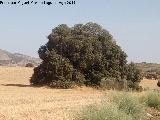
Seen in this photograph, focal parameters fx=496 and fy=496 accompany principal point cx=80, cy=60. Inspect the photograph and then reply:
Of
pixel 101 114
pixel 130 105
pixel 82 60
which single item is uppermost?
pixel 82 60

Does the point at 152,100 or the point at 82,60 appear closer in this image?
the point at 152,100

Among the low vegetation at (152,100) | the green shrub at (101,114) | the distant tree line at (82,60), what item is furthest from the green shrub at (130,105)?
the distant tree line at (82,60)

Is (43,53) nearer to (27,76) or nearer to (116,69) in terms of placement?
(116,69)

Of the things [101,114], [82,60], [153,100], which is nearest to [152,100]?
[153,100]

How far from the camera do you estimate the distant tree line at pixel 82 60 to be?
135 ft

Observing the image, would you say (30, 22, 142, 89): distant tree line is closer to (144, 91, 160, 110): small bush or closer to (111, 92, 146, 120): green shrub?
(144, 91, 160, 110): small bush

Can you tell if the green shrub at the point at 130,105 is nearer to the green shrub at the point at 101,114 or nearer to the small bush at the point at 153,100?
the green shrub at the point at 101,114

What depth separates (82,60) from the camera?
1649 inches

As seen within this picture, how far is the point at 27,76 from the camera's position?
65188mm

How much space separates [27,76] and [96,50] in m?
24.2

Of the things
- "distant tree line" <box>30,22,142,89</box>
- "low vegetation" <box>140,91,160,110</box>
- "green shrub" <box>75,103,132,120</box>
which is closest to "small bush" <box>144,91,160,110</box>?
"low vegetation" <box>140,91,160,110</box>

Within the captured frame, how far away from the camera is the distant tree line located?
4109 cm

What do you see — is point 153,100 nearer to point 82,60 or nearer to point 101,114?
point 101,114

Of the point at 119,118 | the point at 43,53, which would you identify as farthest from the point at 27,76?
the point at 119,118
